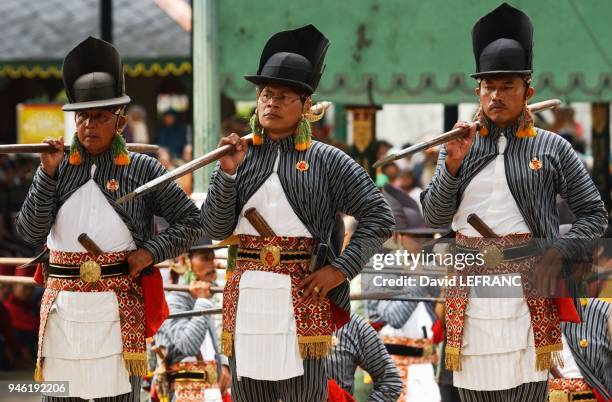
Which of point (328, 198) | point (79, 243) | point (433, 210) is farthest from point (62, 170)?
point (433, 210)

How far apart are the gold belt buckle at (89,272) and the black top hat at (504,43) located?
188 cm

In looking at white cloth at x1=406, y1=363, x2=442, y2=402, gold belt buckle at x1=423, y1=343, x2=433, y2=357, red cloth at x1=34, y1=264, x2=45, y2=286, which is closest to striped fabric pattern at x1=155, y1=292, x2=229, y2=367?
white cloth at x1=406, y1=363, x2=442, y2=402

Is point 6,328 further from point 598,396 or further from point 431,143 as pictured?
point 431,143

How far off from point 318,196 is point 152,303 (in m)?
0.93

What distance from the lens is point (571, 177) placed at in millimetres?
6520

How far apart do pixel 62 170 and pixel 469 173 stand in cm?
182

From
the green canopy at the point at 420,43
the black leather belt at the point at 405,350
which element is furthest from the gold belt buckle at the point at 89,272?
the green canopy at the point at 420,43

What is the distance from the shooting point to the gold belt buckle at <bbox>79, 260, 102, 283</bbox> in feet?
21.4

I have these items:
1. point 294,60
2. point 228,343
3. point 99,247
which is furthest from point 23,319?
point 294,60

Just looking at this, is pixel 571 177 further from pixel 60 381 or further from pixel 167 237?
pixel 60 381

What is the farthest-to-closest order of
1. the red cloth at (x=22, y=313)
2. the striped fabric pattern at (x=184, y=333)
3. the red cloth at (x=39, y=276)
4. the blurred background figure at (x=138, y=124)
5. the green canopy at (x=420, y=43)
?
the blurred background figure at (x=138, y=124), the red cloth at (x=22, y=313), the green canopy at (x=420, y=43), the striped fabric pattern at (x=184, y=333), the red cloth at (x=39, y=276)

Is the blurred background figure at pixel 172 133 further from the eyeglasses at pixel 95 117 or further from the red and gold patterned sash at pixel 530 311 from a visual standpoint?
the red and gold patterned sash at pixel 530 311

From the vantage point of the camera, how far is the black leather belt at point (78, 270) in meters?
6.57

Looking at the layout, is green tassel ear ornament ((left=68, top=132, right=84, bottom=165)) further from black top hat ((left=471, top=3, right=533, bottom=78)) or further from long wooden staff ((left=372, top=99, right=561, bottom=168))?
black top hat ((left=471, top=3, right=533, bottom=78))
